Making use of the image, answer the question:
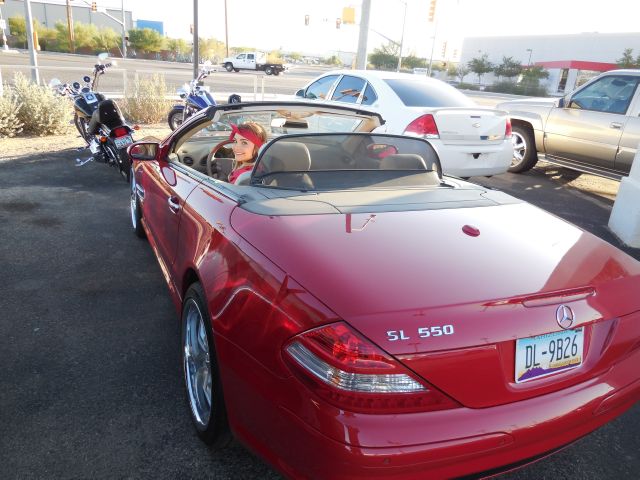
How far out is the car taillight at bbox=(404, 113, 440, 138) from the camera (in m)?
6.68

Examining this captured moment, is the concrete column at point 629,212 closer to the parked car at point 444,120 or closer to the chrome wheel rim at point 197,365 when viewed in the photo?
the parked car at point 444,120

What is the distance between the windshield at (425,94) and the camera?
7051 millimetres

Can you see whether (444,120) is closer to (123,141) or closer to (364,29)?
(123,141)

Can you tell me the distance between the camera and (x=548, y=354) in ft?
5.57

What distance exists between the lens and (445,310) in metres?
1.58

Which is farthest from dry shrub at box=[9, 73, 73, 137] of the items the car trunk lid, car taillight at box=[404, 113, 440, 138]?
the car trunk lid

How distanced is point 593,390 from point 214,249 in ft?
5.39

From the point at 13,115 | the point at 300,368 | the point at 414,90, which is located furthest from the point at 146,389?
the point at 13,115

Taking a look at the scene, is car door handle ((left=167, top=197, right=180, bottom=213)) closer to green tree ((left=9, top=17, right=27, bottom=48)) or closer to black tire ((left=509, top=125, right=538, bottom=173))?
black tire ((left=509, top=125, right=538, bottom=173))

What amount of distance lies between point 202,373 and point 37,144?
815 cm

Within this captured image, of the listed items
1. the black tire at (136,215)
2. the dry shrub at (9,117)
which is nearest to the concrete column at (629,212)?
the black tire at (136,215)

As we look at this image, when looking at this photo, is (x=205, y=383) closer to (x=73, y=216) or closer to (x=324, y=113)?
(x=324, y=113)

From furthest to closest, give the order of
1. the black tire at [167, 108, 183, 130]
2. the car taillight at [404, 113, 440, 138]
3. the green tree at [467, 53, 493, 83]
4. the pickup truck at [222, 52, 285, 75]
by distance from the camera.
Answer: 1. the green tree at [467, 53, 493, 83]
2. the pickup truck at [222, 52, 285, 75]
3. the black tire at [167, 108, 183, 130]
4. the car taillight at [404, 113, 440, 138]

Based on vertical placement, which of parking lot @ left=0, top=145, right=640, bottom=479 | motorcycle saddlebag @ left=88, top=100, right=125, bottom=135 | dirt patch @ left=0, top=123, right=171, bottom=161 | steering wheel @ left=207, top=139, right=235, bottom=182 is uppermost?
steering wheel @ left=207, top=139, right=235, bottom=182
